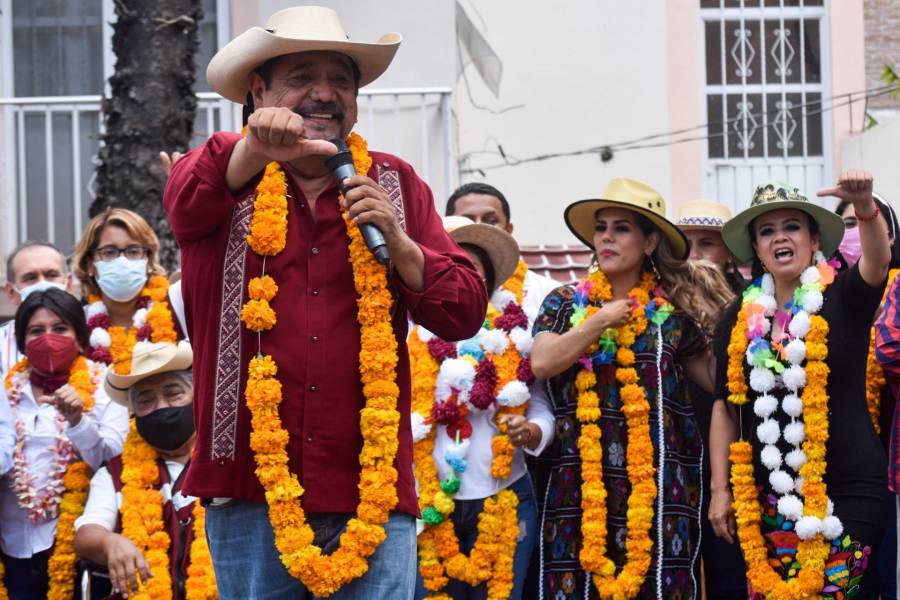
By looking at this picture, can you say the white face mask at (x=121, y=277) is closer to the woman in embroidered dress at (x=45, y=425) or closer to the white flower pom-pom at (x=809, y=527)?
the woman in embroidered dress at (x=45, y=425)

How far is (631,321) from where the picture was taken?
5426 millimetres

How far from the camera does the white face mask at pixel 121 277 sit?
6148 mm

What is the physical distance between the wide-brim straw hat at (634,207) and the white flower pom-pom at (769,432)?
2.77ft

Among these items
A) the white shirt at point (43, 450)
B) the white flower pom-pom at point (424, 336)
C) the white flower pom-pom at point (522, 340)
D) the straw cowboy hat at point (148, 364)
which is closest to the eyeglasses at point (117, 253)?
the straw cowboy hat at point (148, 364)

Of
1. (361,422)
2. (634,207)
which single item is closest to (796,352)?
(634,207)

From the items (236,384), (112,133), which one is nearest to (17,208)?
(112,133)

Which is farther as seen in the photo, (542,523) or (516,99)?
(516,99)

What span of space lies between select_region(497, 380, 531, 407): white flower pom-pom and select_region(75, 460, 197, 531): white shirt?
1.33 metres

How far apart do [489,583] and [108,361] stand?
6.71 ft

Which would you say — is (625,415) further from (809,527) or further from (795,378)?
(809,527)

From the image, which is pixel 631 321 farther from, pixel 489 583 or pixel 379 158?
pixel 379 158

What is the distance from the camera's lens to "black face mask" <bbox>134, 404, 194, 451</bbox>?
5.56 meters

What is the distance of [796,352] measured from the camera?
5.07 metres

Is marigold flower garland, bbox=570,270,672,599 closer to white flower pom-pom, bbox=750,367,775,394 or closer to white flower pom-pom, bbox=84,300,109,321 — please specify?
white flower pom-pom, bbox=750,367,775,394
